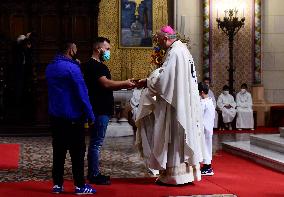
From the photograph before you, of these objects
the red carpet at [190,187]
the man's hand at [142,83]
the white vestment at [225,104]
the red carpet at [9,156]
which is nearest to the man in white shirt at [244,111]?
the white vestment at [225,104]

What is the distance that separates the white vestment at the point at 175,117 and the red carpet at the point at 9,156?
7.93ft

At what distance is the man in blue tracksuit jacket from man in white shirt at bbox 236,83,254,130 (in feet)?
30.2

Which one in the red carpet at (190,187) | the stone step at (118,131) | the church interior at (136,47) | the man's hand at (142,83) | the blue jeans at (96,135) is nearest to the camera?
the red carpet at (190,187)

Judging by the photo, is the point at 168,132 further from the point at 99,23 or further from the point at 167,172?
the point at 99,23

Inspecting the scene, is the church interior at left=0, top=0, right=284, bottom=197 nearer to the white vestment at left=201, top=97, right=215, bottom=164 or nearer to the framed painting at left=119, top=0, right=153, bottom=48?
the framed painting at left=119, top=0, right=153, bottom=48

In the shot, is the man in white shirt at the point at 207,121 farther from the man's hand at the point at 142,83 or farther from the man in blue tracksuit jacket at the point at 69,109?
the man in blue tracksuit jacket at the point at 69,109

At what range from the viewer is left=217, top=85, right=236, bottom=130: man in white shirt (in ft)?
47.5

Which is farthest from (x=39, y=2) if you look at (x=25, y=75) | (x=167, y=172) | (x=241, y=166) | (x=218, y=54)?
(x=167, y=172)

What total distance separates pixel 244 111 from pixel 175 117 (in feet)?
27.6

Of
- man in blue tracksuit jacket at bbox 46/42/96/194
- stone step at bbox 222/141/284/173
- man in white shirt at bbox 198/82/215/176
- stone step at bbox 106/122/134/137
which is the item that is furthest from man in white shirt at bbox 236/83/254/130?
man in blue tracksuit jacket at bbox 46/42/96/194

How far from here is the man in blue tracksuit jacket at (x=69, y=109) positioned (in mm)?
5656

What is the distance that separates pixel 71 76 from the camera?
5.65 metres

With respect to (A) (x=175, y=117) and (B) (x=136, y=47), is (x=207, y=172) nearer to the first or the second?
(A) (x=175, y=117)

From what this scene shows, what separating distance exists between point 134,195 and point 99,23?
9.73 m
